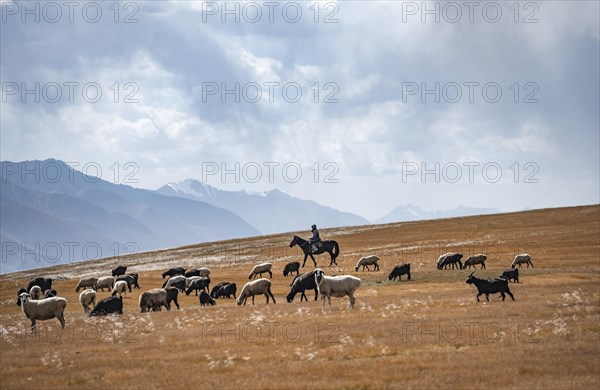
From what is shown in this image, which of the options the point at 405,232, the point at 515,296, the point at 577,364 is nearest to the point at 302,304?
the point at 515,296

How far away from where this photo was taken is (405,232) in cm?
Answer: 10119

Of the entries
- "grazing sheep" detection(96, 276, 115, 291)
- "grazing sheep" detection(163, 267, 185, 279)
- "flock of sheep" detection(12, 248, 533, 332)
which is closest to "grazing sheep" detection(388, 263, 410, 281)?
"flock of sheep" detection(12, 248, 533, 332)

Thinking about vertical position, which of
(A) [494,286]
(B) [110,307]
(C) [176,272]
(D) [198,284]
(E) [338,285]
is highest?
(E) [338,285]

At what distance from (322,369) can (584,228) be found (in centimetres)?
7623

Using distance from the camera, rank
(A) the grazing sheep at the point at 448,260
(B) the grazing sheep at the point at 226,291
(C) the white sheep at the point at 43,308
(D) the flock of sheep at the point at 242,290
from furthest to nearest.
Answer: (A) the grazing sheep at the point at 448,260 < (B) the grazing sheep at the point at 226,291 < (D) the flock of sheep at the point at 242,290 < (C) the white sheep at the point at 43,308

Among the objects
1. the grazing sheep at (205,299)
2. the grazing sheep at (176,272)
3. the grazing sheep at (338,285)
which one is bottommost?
the grazing sheep at (205,299)

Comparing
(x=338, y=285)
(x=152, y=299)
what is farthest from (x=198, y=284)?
(x=338, y=285)

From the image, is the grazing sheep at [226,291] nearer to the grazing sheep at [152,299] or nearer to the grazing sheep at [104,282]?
the grazing sheep at [152,299]

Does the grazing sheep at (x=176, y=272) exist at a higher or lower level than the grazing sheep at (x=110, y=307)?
higher

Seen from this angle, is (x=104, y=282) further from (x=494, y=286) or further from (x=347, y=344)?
(x=347, y=344)

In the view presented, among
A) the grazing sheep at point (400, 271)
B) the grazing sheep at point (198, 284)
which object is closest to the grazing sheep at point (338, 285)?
the grazing sheep at point (400, 271)

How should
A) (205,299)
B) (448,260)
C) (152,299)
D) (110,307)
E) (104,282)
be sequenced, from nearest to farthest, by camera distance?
(110,307) < (152,299) < (205,299) < (448,260) < (104,282)

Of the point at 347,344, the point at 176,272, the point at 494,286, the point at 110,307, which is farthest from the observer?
the point at 176,272

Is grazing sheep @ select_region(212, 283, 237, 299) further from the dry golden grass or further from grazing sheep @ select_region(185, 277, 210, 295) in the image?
grazing sheep @ select_region(185, 277, 210, 295)
